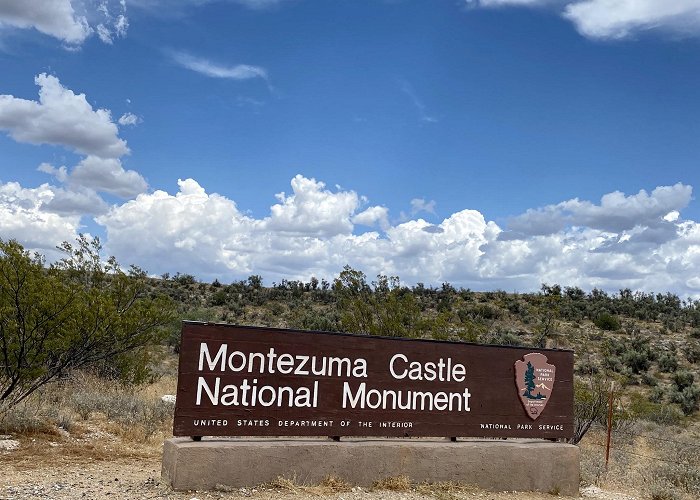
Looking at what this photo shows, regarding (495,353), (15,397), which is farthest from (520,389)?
(15,397)

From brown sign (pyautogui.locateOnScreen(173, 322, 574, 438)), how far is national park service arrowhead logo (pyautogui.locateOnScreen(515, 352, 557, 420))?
14 mm

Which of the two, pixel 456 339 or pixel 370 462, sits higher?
pixel 456 339

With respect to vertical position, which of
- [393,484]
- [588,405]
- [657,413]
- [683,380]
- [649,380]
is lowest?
[657,413]

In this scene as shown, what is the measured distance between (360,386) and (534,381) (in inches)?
106

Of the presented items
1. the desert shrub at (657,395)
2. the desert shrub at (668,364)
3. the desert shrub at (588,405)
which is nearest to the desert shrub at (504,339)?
the desert shrub at (657,395)

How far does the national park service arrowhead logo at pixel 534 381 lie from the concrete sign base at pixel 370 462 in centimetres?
51

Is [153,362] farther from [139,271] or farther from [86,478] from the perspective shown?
[86,478]

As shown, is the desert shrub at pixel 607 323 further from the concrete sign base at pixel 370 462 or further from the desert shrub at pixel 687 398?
the concrete sign base at pixel 370 462

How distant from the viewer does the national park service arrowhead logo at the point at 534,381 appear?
9.24 m

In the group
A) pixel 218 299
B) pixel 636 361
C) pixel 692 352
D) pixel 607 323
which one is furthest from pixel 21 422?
pixel 607 323

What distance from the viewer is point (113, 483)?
25.7 feet

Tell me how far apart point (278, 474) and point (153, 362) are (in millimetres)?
15400

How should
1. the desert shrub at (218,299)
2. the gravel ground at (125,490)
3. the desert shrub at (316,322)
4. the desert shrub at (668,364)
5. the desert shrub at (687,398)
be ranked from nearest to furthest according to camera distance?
the gravel ground at (125,490)
the desert shrub at (687,398)
the desert shrub at (316,322)
the desert shrub at (668,364)
the desert shrub at (218,299)

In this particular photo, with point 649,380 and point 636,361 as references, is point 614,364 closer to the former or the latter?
point 636,361
